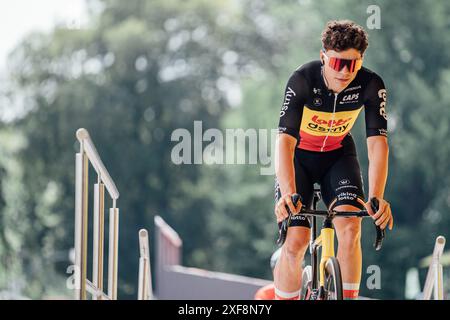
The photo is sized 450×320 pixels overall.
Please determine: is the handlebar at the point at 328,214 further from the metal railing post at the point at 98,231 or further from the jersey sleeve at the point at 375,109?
the metal railing post at the point at 98,231

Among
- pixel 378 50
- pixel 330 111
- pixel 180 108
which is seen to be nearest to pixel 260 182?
pixel 180 108

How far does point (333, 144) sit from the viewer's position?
4.54 meters

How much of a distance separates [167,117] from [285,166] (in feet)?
84.6

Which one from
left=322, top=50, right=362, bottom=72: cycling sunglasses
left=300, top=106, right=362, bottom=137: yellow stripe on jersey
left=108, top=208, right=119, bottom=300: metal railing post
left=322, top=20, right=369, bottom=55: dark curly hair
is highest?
left=322, top=20, right=369, bottom=55: dark curly hair

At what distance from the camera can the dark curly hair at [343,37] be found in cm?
412

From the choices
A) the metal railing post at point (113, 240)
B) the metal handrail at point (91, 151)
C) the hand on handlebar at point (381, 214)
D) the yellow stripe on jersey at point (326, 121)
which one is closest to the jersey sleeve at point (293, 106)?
the yellow stripe on jersey at point (326, 121)

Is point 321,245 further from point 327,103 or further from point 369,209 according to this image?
point 327,103

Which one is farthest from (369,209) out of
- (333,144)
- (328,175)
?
(333,144)

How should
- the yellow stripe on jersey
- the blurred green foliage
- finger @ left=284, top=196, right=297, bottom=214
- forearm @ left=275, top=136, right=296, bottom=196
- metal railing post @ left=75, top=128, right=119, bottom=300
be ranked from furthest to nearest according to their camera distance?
the blurred green foliage < the yellow stripe on jersey < forearm @ left=275, top=136, right=296, bottom=196 < finger @ left=284, top=196, right=297, bottom=214 < metal railing post @ left=75, top=128, right=119, bottom=300

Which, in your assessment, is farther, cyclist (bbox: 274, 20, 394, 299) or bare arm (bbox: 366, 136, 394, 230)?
cyclist (bbox: 274, 20, 394, 299)

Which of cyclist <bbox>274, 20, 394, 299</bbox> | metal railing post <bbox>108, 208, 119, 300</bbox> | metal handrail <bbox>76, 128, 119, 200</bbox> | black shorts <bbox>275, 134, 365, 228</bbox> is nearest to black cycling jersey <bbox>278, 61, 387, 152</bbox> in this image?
cyclist <bbox>274, 20, 394, 299</bbox>

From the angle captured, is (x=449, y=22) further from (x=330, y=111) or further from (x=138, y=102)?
(x=330, y=111)

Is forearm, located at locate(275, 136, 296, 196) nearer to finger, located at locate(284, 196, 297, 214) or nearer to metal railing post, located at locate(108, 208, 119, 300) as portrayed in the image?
finger, located at locate(284, 196, 297, 214)

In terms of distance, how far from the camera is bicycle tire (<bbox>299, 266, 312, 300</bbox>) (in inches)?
174
